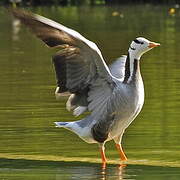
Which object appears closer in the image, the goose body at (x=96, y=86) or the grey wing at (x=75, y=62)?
the grey wing at (x=75, y=62)

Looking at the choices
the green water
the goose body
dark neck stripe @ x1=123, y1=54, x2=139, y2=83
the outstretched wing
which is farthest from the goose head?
the green water

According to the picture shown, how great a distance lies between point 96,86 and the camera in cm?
1120

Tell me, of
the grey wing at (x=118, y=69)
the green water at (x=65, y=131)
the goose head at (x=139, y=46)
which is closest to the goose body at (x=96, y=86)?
the goose head at (x=139, y=46)

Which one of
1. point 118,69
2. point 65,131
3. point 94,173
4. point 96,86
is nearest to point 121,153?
point 96,86

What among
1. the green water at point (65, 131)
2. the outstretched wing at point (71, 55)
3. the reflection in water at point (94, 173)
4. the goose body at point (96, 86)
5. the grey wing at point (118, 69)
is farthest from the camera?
the grey wing at point (118, 69)

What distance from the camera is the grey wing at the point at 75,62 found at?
1049 cm

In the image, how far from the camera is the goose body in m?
10.8

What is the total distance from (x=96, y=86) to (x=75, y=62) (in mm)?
402

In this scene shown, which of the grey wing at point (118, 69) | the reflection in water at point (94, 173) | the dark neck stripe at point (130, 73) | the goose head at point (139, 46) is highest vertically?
the goose head at point (139, 46)

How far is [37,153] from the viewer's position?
11781mm

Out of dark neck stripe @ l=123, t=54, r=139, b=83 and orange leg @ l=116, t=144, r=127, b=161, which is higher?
dark neck stripe @ l=123, t=54, r=139, b=83

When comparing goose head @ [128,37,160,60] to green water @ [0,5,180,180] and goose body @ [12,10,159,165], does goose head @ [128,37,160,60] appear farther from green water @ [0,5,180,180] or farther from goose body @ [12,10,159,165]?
green water @ [0,5,180,180]

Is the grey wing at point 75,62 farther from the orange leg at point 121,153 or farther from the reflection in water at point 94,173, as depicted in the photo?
the reflection in water at point 94,173

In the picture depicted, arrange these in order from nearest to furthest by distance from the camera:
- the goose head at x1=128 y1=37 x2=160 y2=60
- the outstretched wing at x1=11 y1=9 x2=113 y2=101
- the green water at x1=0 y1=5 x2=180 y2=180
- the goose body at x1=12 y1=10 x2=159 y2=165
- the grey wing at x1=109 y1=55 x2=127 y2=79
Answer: the outstretched wing at x1=11 y1=9 x2=113 y2=101, the green water at x1=0 y1=5 x2=180 y2=180, the goose body at x1=12 y1=10 x2=159 y2=165, the goose head at x1=128 y1=37 x2=160 y2=60, the grey wing at x1=109 y1=55 x2=127 y2=79
